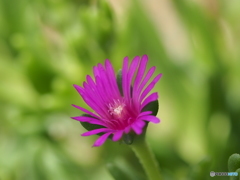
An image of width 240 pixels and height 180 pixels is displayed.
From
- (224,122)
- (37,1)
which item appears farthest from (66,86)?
(224,122)

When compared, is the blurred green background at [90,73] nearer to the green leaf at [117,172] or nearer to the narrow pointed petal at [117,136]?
the green leaf at [117,172]

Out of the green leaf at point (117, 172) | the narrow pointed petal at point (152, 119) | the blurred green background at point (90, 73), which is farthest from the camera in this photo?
the blurred green background at point (90, 73)

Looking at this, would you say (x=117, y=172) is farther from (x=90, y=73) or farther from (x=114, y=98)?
(x=90, y=73)

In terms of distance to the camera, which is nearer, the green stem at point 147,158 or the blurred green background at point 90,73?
the green stem at point 147,158

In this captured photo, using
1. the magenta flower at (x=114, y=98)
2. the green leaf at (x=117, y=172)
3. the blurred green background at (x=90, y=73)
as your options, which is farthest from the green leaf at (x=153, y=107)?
the blurred green background at (x=90, y=73)

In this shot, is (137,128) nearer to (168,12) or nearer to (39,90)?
(39,90)

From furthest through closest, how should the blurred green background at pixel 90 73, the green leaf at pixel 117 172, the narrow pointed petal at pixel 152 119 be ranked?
the blurred green background at pixel 90 73, the green leaf at pixel 117 172, the narrow pointed petal at pixel 152 119

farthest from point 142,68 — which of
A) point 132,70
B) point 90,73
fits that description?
point 90,73

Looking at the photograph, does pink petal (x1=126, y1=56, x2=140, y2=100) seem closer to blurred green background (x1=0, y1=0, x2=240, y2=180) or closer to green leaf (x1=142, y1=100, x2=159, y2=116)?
green leaf (x1=142, y1=100, x2=159, y2=116)
